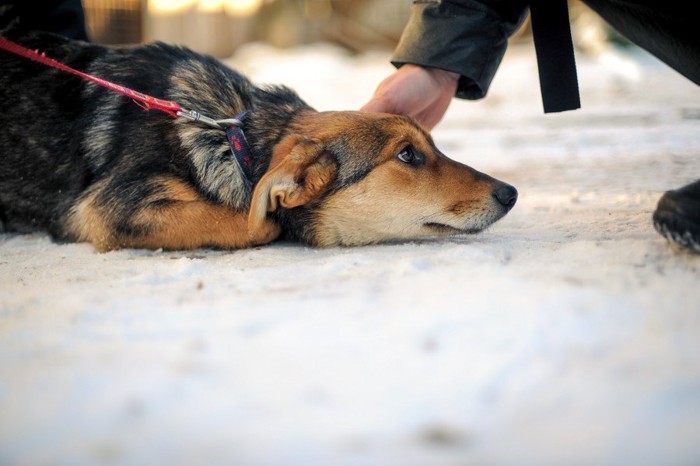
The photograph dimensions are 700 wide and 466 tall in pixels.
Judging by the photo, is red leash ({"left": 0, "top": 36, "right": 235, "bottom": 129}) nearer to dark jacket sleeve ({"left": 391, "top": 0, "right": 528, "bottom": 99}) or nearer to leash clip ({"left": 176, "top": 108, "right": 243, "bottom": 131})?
leash clip ({"left": 176, "top": 108, "right": 243, "bottom": 131})

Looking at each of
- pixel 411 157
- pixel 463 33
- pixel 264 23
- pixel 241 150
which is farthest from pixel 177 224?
pixel 264 23

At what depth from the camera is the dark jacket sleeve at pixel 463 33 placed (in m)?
3.64

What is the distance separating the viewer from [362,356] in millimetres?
1744

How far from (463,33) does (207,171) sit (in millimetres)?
1624

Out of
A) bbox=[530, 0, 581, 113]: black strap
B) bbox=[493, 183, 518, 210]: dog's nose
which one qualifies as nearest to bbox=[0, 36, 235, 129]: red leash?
bbox=[493, 183, 518, 210]: dog's nose

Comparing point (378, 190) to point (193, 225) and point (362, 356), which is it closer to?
point (193, 225)

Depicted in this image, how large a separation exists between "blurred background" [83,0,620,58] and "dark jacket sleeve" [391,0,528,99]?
10884 mm

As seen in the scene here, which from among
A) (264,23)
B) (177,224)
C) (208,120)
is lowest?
(264,23)

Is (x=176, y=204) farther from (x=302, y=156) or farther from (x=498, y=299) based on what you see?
(x=498, y=299)

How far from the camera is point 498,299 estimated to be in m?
1.99

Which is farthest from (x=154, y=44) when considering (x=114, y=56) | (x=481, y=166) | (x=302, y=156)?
(x=481, y=166)

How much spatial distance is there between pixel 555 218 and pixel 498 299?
171 cm

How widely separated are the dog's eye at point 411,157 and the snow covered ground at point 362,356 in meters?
0.42

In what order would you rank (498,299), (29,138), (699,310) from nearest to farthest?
(699,310)
(498,299)
(29,138)
